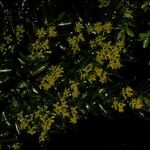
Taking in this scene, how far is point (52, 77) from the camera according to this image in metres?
3.12

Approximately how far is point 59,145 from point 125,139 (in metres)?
0.55

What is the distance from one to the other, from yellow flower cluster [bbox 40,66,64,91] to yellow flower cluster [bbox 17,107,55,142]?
174 millimetres

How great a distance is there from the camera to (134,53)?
323 centimetres

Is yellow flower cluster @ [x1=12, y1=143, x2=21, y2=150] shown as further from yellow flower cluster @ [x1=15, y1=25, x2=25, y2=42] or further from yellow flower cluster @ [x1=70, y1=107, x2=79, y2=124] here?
yellow flower cluster @ [x1=15, y1=25, x2=25, y2=42]

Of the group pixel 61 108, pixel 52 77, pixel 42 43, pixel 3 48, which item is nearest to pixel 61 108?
pixel 61 108

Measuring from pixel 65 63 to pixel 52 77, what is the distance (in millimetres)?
140

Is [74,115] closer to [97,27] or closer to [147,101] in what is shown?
[147,101]

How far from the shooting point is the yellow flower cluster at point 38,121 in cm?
314

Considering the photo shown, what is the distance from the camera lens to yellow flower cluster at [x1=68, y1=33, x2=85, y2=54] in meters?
3.16

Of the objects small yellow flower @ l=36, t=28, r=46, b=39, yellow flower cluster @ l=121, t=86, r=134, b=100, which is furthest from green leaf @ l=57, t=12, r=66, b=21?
yellow flower cluster @ l=121, t=86, r=134, b=100

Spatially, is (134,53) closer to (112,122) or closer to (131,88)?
(131,88)

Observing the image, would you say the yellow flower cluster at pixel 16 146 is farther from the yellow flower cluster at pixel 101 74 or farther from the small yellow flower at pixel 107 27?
the small yellow flower at pixel 107 27

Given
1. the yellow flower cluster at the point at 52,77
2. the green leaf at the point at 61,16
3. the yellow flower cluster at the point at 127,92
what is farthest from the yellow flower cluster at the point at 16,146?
the green leaf at the point at 61,16

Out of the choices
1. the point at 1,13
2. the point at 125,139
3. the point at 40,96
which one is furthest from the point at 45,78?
the point at 125,139
